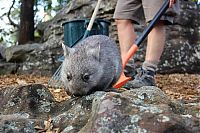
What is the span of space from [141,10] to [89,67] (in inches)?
71.0

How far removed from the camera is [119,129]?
182 cm

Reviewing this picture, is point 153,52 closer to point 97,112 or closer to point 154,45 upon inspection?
point 154,45

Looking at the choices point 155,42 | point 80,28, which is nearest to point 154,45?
point 155,42

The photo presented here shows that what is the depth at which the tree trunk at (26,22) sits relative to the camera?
939 centimetres

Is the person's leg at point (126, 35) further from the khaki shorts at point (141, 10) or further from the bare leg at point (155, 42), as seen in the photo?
the bare leg at point (155, 42)

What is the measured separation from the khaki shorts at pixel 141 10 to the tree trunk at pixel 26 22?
5314 mm

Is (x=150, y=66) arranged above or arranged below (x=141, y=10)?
below

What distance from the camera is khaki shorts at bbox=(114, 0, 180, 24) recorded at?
159 inches

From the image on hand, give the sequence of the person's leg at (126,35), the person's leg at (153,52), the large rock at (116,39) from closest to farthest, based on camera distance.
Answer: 1. the person's leg at (153,52)
2. the person's leg at (126,35)
3. the large rock at (116,39)

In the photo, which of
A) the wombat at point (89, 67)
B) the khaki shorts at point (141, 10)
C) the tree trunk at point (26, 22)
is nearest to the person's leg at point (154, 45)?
the khaki shorts at point (141, 10)

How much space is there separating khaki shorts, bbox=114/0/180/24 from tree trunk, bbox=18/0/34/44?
209 inches

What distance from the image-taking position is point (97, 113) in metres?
1.88

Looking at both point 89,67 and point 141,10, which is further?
point 141,10

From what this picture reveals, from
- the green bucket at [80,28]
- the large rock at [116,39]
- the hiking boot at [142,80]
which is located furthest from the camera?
the large rock at [116,39]
